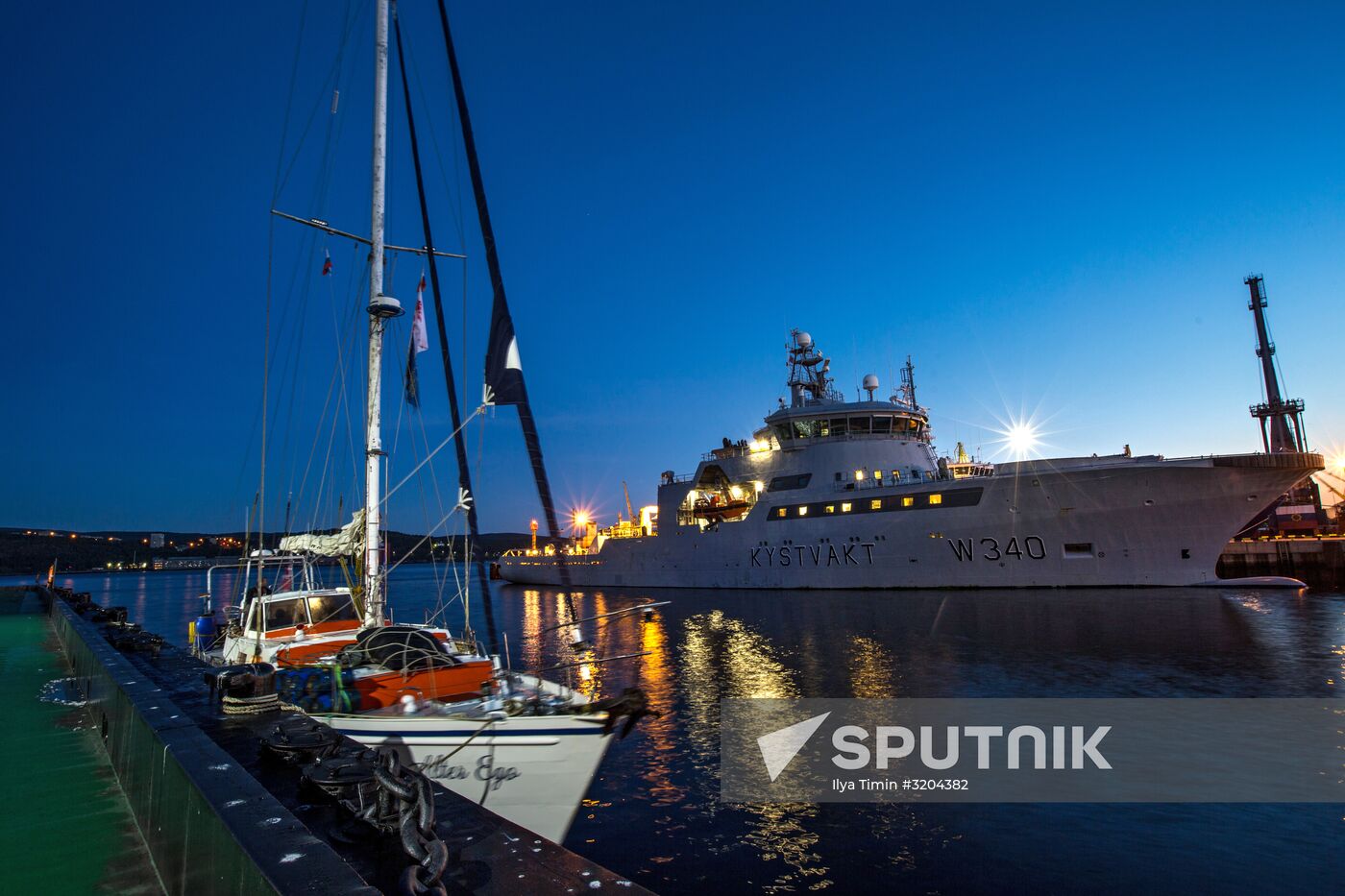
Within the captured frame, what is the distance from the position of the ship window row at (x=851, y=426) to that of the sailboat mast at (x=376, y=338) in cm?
3639

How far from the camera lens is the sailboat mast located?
560 inches

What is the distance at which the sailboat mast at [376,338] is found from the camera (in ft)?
46.7

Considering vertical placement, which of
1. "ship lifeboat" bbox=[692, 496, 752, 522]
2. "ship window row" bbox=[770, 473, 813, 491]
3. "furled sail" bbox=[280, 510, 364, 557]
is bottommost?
"furled sail" bbox=[280, 510, 364, 557]

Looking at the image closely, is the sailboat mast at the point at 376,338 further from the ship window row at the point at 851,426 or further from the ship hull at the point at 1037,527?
the ship window row at the point at 851,426

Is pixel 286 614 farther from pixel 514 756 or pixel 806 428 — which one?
pixel 806 428

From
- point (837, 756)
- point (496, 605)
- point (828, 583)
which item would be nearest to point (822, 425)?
point (828, 583)

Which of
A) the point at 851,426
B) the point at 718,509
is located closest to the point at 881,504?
the point at 851,426

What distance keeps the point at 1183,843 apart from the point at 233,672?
462 inches

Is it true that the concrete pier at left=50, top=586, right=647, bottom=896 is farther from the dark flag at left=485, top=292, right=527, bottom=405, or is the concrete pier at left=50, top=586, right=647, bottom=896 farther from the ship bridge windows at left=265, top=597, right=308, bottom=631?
the ship bridge windows at left=265, top=597, right=308, bottom=631

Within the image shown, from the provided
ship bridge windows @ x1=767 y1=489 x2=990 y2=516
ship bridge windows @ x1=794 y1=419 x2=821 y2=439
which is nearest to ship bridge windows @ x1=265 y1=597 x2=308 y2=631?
ship bridge windows @ x1=767 y1=489 x2=990 y2=516

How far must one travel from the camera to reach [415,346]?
1625cm

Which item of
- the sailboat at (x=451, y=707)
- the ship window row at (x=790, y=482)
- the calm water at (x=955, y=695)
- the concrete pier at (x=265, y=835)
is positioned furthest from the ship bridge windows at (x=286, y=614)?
the ship window row at (x=790, y=482)

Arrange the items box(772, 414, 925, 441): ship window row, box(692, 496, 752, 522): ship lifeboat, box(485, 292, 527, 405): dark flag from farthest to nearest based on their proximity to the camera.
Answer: box(692, 496, 752, 522): ship lifeboat → box(772, 414, 925, 441): ship window row → box(485, 292, 527, 405): dark flag

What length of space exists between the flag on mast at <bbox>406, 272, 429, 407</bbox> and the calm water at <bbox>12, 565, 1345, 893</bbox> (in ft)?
26.6
